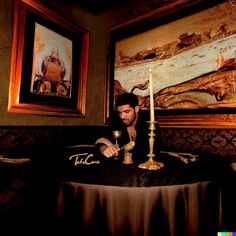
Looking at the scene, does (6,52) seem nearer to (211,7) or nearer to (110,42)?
(110,42)

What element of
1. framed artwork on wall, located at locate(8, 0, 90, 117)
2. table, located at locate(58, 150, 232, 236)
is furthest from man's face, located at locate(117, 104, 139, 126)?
framed artwork on wall, located at locate(8, 0, 90, 117)

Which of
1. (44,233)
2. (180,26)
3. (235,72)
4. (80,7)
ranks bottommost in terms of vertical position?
(44,233)

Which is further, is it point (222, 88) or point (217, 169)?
point (222, 88)

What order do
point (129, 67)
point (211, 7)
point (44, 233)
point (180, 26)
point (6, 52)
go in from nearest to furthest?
point (44, 233)
point (6, 52)
point (211, 7)
point (180, 26)
point (129, 67)

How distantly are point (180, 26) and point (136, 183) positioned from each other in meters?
2.56

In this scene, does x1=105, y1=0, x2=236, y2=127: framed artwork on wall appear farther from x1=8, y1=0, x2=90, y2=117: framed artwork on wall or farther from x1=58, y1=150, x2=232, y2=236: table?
x1=58, y1=150, x2=232, y2=236: table

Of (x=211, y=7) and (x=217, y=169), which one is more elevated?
(x=211, y=7)

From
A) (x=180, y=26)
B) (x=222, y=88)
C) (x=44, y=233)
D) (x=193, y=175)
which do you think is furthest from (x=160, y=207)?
(x=180, y=26)

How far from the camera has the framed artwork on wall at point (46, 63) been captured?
2.32 meters

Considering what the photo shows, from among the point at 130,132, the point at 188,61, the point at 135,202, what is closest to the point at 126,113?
the point at 130,132

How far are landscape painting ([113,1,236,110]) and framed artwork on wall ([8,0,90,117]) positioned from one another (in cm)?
78

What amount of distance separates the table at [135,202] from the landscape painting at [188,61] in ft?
5.36

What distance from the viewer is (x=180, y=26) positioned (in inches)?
111

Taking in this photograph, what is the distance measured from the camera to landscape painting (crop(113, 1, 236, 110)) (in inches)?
93.8
